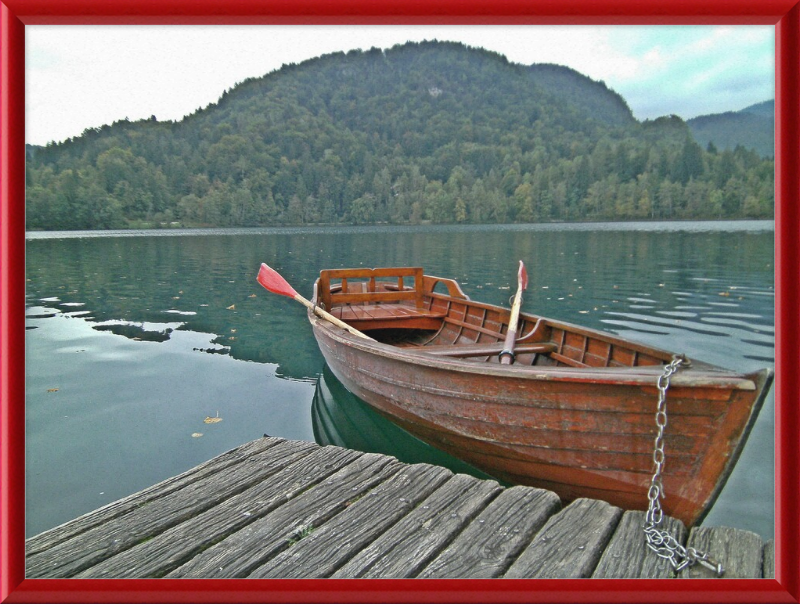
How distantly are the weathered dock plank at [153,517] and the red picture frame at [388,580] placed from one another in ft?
3.66

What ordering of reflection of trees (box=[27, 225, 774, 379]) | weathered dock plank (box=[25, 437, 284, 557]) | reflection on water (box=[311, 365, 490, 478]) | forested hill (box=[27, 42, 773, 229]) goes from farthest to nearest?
forested hill (box=[27, 42, 773, 229]) → reflection of trees (box=[27, 225, 774, 379]) → reflection on water (box=[311, 365, 490, 478]) → weathered dock plank (box=[25, 437, 284, 557])

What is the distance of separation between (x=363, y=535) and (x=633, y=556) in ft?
4.53

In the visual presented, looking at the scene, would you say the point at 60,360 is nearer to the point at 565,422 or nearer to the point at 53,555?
the point at 53,555

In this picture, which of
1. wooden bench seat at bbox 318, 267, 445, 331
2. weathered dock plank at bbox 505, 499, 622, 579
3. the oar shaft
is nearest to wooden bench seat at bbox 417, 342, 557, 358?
the oar shaft

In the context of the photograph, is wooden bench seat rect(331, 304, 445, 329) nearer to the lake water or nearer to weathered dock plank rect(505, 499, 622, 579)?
the lake water

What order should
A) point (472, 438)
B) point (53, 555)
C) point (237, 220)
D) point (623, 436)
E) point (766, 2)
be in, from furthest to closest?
point (237, 220) < point (472, 438) < point (623, 436) < point (53, 555) < point (766, 2)

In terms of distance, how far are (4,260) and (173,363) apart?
30.0 ft

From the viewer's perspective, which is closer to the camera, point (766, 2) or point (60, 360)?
point (766, 2)

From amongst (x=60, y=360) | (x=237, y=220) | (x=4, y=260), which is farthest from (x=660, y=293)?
(x=237, y=220)

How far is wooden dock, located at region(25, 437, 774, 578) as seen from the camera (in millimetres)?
2506

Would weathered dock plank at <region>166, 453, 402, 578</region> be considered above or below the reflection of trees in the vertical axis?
below

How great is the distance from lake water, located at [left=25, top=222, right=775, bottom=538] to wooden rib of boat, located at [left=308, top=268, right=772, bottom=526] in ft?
2.77

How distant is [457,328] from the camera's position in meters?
8.60

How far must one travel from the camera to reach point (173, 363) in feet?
33.1
